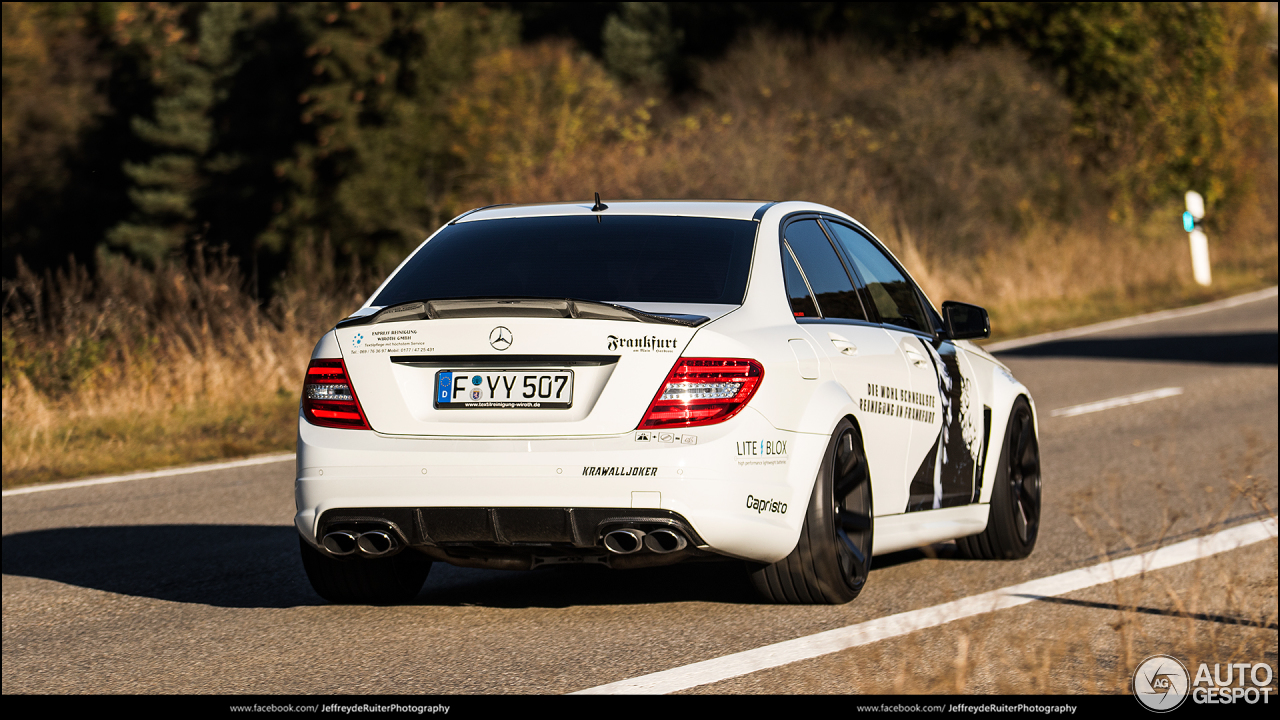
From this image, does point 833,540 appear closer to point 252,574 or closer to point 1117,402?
point 252,574

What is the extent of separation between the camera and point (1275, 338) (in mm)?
19781

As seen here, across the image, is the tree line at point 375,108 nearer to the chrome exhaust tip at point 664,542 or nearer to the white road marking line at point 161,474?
the white road marking line at point 161,474

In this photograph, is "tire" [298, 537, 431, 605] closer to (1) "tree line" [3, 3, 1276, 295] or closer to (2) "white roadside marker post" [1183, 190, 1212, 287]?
(1) "tree line" [3, 3, 1276, 295]

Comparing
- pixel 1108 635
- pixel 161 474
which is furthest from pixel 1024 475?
pixel 161 474

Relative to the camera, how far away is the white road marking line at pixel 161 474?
1056 cm

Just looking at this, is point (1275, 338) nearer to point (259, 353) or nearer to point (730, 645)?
point (259, 353)

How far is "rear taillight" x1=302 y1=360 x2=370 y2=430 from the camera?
5.51m

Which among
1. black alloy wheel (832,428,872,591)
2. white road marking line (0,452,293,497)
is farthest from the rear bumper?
white road marking line (0,452,293,497)

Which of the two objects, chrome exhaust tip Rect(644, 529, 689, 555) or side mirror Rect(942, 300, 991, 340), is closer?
chrome exhaust tip Rect(644, 529, 689, 555)

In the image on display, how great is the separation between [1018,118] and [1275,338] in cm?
1304

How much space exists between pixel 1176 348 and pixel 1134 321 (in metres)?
4.78

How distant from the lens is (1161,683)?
14.4 feet

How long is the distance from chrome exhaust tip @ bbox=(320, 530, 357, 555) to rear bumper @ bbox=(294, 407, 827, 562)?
2.2 inches

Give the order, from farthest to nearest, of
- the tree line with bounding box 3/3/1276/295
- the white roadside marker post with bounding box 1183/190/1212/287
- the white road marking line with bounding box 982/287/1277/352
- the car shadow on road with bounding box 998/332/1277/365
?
the tree line with bounding box 3/3/1276/295
the white roadside marker post with bounding box 1183/190/1212/287
the white road marking line with bounding box 982/287/1277/352
the car shadow on road with bounding box 998/332/1277/365
